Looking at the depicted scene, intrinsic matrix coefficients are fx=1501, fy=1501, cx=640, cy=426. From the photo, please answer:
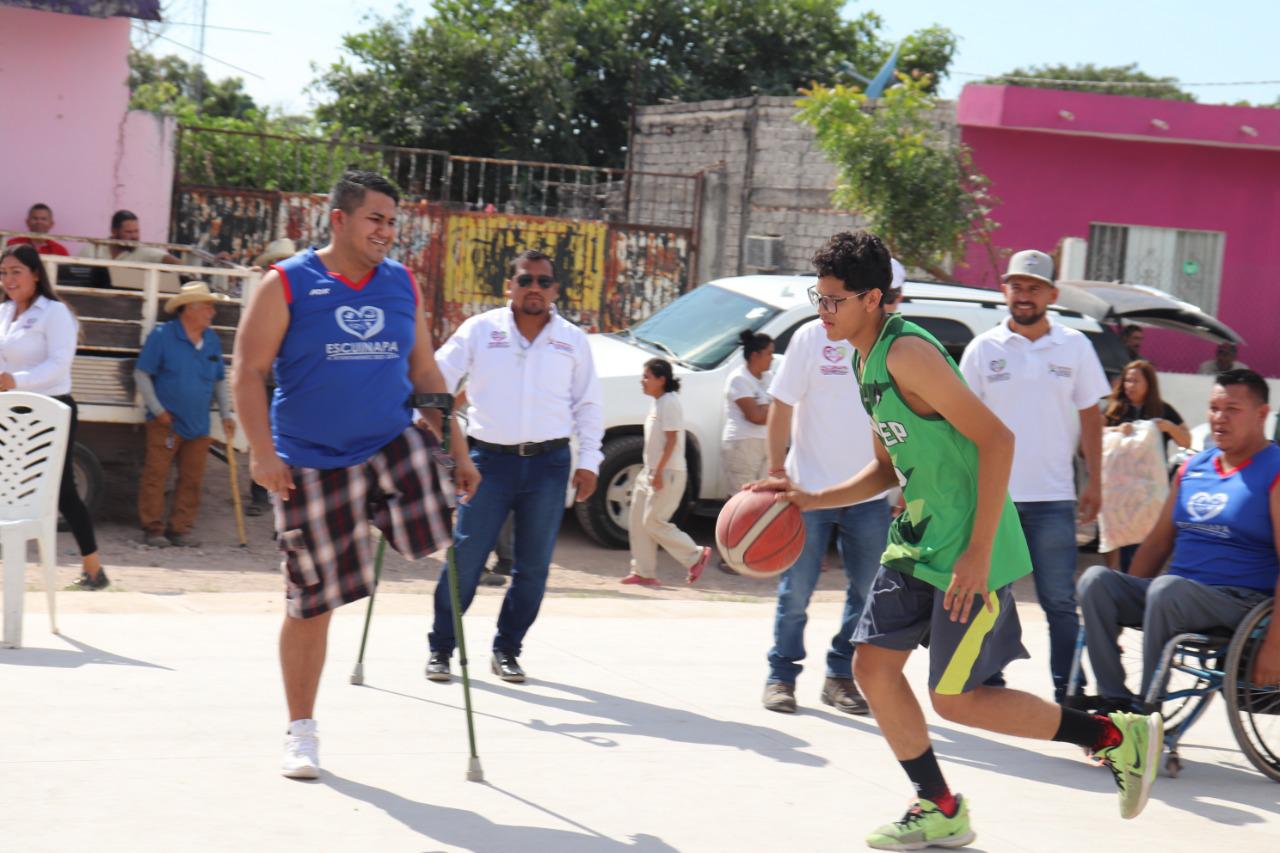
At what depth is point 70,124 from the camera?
13523 mm

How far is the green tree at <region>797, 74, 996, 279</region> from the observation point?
16984 millimetres

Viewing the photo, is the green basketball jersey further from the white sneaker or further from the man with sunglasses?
the man with sunglasses

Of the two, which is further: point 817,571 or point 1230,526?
point 817,571

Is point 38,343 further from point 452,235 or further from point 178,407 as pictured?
point 452,235

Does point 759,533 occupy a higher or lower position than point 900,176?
lower

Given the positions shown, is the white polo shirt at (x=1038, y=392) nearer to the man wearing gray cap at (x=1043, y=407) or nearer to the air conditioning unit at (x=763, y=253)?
the man wearing gray cap at (x=1043, y=407)

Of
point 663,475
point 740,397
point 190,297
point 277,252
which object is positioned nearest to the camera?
point 663,475

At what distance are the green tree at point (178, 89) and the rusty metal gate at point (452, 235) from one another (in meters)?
0.88

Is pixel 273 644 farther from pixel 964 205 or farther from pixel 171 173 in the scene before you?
pixel 964 205

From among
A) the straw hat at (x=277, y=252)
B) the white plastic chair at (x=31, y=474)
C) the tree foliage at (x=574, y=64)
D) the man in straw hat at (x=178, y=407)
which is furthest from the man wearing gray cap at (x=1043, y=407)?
the tree foliage at (x=574, y=64)

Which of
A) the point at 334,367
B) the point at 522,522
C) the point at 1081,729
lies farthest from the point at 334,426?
the point at 1081,729

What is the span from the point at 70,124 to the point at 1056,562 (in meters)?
10.4

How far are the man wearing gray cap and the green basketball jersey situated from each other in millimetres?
1933

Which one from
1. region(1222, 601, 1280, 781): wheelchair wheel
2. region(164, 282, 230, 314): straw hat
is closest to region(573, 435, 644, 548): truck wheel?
region(164, 282, 230, 314): straw hat
